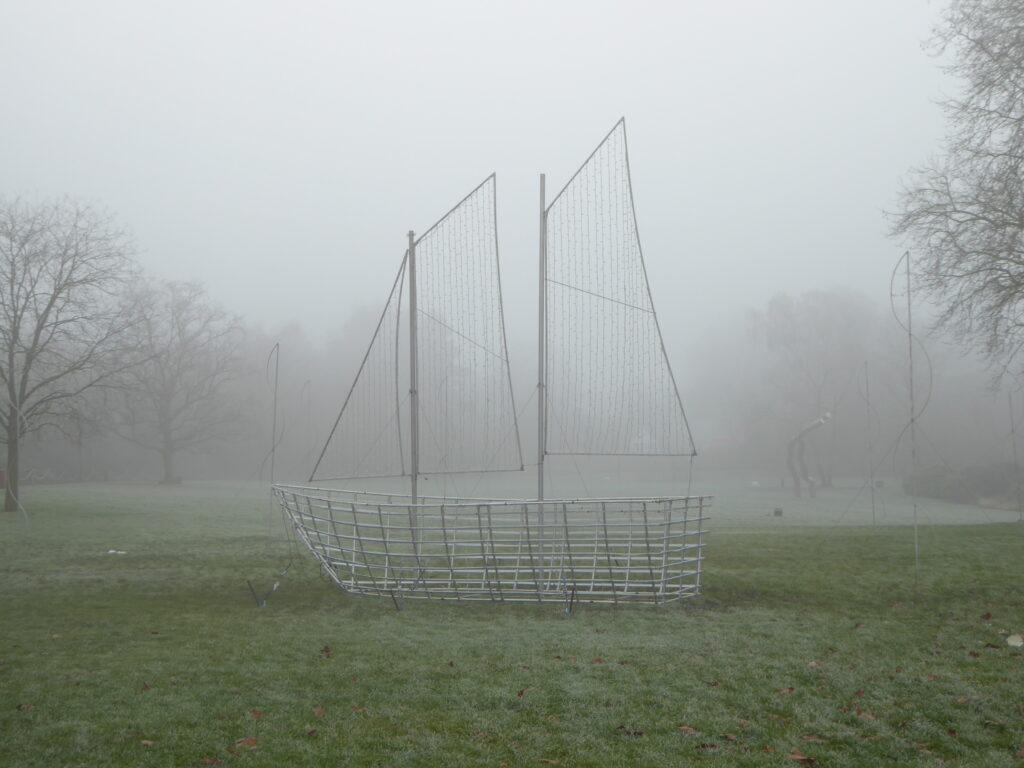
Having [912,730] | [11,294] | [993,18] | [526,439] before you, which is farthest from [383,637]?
[11,294]

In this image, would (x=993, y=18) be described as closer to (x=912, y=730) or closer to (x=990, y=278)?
(x=990, y=278)

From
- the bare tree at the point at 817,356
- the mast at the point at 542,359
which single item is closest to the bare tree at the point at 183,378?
the bare tree at the point at 817,356

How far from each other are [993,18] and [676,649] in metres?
11.7

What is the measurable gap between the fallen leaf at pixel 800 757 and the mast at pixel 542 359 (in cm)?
405

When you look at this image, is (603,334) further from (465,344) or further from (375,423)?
(375,423)

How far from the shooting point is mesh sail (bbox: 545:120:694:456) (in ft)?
25.7

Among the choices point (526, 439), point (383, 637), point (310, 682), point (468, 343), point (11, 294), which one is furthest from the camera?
point (11, 294)

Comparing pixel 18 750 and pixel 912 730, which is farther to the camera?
pixel 912 730

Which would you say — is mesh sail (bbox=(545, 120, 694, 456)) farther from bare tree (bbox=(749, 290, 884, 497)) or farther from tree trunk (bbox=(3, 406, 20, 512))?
bare tree (bbox=(749, 290, 884, 497))

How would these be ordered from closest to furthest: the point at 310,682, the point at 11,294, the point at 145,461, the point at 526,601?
the point at 310,682 → the point at 526,601 → the point at 11,294 → the point at 145,461

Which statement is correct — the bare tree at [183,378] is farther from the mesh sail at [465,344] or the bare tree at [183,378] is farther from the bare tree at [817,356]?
the mesh sail at [465,344]

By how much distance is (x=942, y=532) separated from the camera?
13062 mm

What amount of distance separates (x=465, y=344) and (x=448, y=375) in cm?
46

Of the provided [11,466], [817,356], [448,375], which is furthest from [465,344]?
[817,356]
